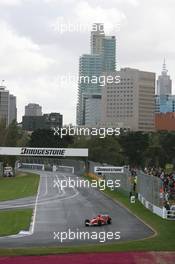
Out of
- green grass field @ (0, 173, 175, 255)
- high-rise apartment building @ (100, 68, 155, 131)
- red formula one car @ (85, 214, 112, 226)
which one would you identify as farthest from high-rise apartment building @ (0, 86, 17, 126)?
green grass field @ (0, 173, 175, 255)

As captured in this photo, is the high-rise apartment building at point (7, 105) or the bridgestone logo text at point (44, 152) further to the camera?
the high-rise apartment building at point (7, 105)

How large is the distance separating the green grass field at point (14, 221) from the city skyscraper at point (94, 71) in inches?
292

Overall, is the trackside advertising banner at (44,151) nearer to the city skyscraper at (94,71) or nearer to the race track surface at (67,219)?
the race track surface at (67,219)

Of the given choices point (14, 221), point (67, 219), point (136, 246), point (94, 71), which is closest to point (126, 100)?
point (94, 71)

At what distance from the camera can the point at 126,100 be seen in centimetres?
2119

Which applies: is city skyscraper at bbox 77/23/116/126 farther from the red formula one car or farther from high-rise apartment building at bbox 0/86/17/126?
the red formula one car

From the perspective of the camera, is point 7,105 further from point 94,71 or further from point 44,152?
point 94,71

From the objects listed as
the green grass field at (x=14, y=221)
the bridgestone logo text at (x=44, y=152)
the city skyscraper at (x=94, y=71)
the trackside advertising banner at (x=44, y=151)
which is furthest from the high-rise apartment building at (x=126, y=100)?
the green grass field at (x=14, y=221)

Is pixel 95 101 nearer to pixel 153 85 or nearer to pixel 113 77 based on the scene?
pixel 113 77

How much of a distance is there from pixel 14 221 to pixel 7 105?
6056mm

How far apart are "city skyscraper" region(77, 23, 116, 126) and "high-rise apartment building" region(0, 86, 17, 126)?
597cm

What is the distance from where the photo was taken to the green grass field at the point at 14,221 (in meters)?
26.5

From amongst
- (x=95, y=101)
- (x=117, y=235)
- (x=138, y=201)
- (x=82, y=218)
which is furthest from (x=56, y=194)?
(x=95, y=101)

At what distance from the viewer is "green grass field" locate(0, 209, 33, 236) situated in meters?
26.5
